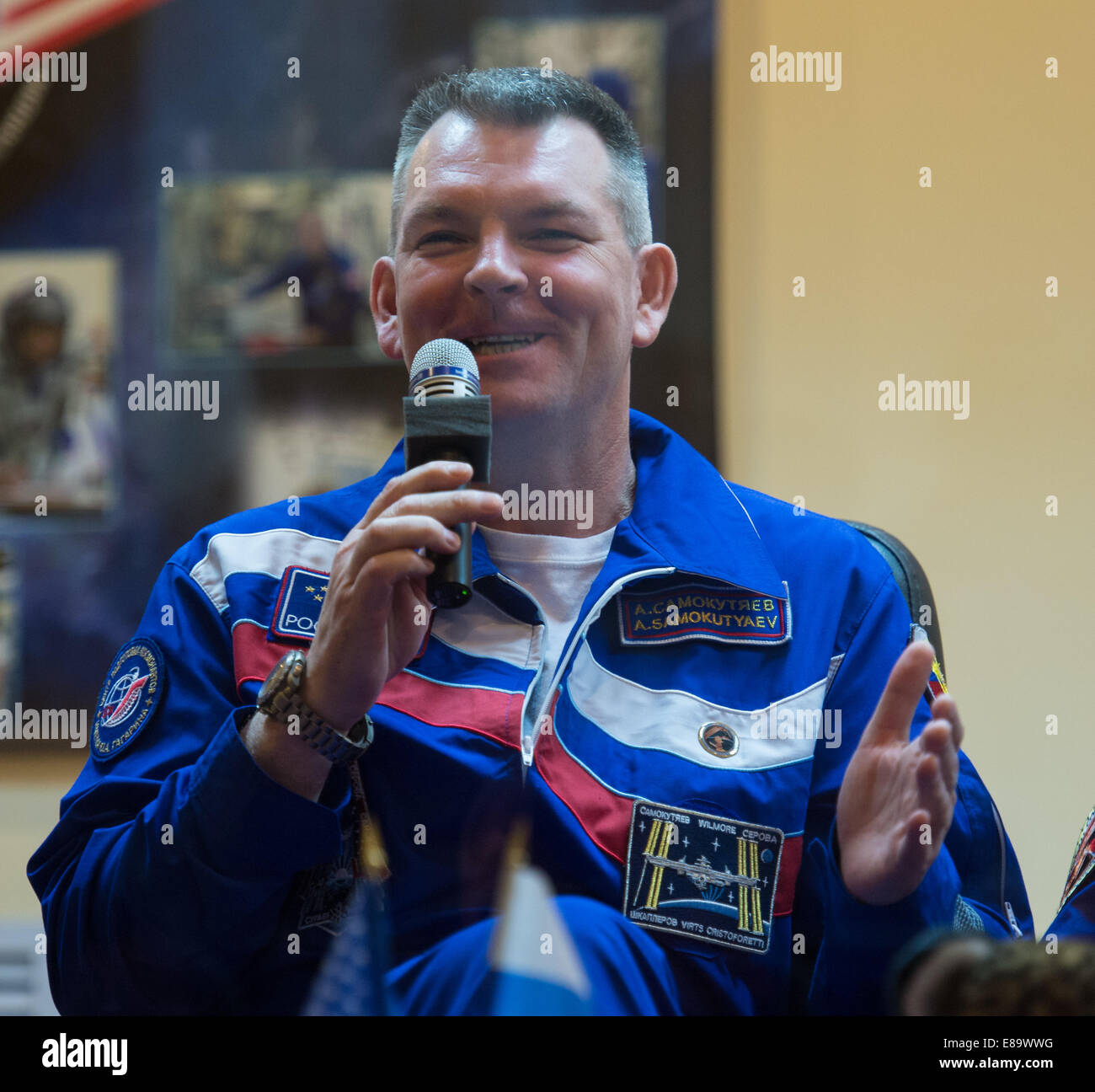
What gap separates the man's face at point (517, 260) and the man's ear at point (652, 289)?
0.35 feet

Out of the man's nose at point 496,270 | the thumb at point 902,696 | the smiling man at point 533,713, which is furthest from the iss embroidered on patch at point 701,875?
the man's nose at point 496,270

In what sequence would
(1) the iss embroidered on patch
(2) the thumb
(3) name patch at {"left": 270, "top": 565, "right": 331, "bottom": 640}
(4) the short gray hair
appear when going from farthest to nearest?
(4) the short gray hair
(3) name patch at {"left": 270, "top": 565, "right": 331, "bottom": 640}
(1) the iss embroidered on patch
(2) the thumb

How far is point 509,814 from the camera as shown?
1183mm

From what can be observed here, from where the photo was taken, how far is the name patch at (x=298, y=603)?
1240 millimetres

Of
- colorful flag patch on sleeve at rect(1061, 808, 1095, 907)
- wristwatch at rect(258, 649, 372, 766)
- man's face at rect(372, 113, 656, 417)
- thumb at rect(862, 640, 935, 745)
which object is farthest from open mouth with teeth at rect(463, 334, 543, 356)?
colorful flag patch on sleeve at rect(1061, 808, 1095, 907)

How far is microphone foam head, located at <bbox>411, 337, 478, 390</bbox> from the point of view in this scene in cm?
106

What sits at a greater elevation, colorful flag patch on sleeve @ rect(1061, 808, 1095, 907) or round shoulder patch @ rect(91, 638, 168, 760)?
round shoulder patch @ rect(91, 638, 168, 760)

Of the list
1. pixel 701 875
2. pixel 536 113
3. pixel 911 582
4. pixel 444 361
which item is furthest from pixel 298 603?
pixel 911 582

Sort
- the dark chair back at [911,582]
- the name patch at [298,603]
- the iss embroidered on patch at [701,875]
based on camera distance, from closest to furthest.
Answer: the iss embroidered on patch at [701,875], the name patch at [298,603], the dark chair back at [911,582]

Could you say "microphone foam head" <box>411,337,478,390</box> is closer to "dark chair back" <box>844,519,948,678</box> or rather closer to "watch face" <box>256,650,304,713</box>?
"watch face" <box>256,650,304,713</box>

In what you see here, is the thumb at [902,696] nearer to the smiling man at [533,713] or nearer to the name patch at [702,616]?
the smiling man at [533,713]

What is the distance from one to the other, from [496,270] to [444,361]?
231 millimetres

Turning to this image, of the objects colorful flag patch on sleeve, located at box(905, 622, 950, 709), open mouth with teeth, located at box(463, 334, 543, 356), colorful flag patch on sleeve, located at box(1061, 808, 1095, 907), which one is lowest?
colorful flag patch on sleeve, located at box(1061, 808, 1095, 907)
